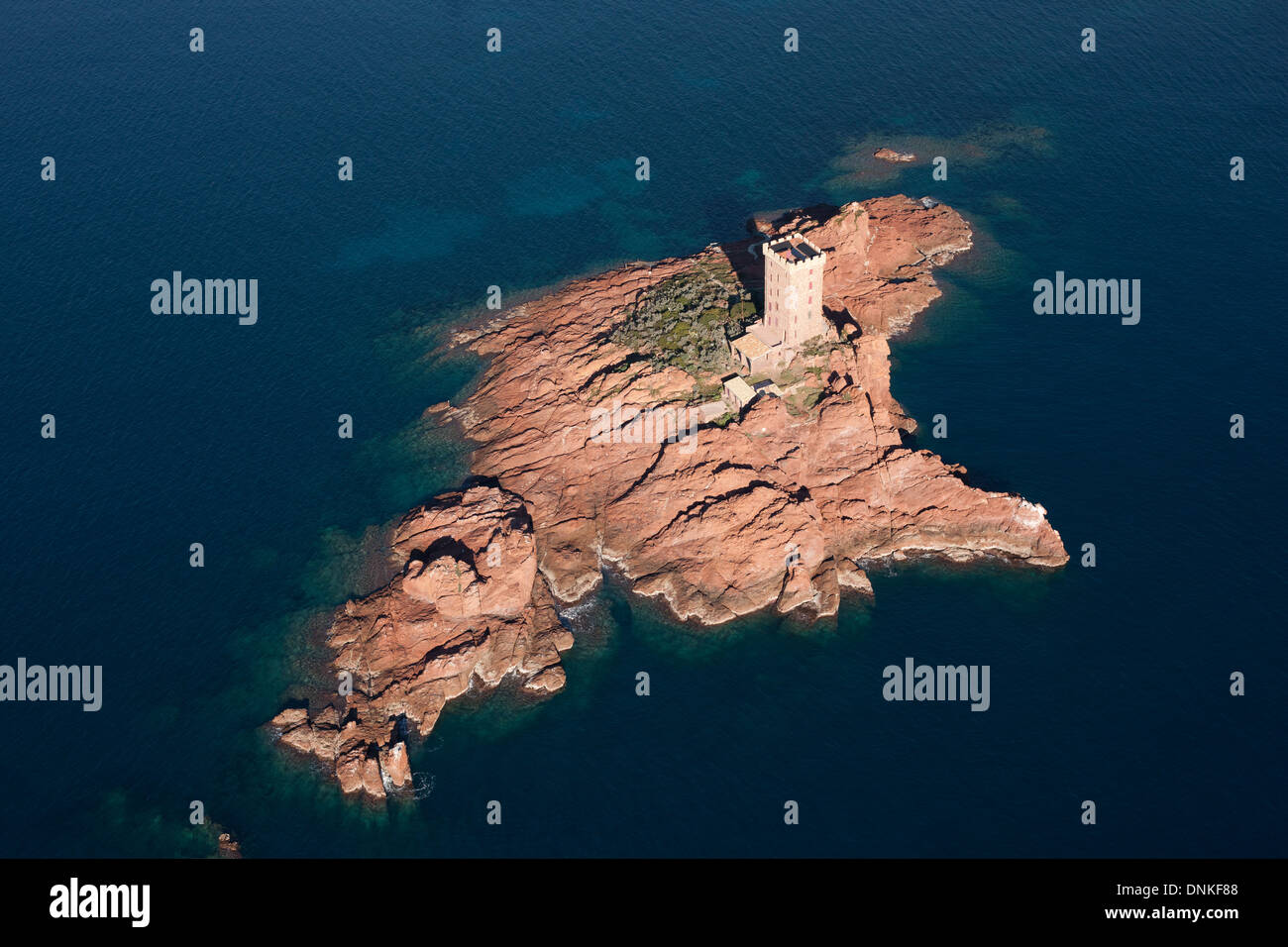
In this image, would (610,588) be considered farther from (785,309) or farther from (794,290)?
(794,290)

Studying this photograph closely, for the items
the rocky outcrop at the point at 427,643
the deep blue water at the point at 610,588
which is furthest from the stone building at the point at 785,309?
the rocky outcrop at the point at 427,643

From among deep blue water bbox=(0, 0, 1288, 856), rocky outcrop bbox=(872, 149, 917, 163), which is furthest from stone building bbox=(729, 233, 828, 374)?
rocky outcrop bbox=(872, 149, 917, 163)

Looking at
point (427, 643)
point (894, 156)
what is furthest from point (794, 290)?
point (894, 156)

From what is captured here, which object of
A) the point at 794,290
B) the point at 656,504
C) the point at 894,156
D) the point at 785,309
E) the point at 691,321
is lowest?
the point at 656,504

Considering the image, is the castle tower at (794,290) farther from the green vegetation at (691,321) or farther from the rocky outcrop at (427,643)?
the rocky outcrop at (427,643)
